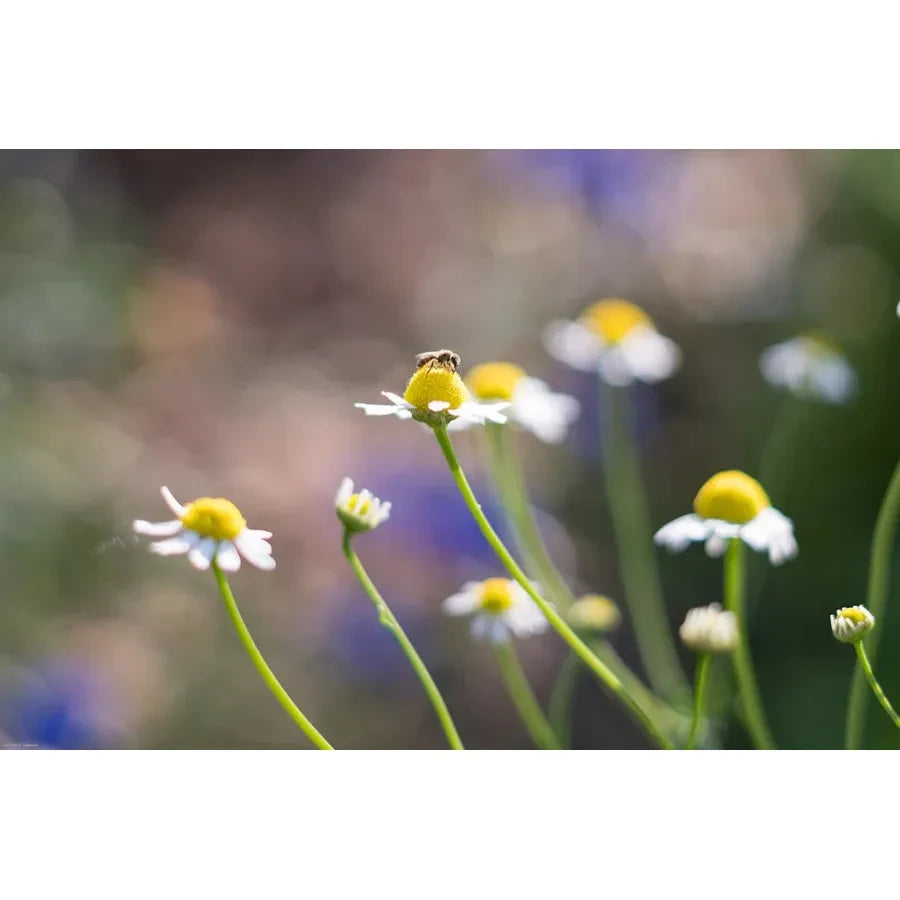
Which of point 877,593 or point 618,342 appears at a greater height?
point 618,342

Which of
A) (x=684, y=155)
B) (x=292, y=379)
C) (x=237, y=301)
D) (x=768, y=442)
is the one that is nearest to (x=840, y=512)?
(x=768, y=442)

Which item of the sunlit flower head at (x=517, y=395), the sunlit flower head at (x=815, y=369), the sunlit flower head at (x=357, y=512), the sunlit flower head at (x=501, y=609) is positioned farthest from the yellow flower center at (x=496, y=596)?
the sunlit flower head at (x=815, y=369)

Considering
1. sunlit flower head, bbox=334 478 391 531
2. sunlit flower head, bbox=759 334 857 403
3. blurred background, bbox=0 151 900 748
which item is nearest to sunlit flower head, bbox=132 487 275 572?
sunlit flower head, bbox=334 478 391 531

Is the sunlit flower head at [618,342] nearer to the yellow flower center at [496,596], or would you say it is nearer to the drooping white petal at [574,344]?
the drooping white petal at [574,344]

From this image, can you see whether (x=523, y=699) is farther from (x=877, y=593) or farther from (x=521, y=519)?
(x=877, y=593)

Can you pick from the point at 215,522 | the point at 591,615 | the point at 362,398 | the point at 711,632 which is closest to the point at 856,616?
the point at 711,632
